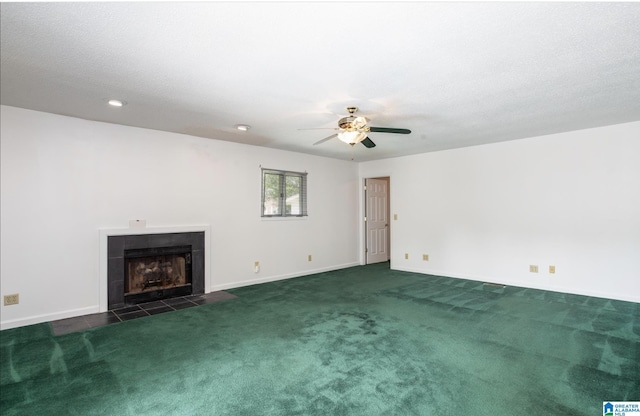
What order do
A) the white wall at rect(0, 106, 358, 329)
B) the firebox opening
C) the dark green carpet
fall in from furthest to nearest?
the firebox opening < the white wall at rect(0, 106, 358, 329) < the dark green carpet

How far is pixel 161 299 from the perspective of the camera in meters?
4.63

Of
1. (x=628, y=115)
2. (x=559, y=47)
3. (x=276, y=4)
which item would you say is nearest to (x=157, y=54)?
(x=276, y=4)

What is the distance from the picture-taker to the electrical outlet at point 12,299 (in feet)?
11.6

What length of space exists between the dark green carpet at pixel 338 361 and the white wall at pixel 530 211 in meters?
0.75

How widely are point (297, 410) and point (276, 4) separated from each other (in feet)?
7.98

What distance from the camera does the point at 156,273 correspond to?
185 inches

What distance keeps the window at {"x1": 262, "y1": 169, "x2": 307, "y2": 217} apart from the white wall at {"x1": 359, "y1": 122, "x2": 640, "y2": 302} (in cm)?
201

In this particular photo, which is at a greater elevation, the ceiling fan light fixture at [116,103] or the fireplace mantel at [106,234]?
the ceiling fan light fixture at [116,103]

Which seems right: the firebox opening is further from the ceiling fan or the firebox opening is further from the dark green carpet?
the ceiling fan

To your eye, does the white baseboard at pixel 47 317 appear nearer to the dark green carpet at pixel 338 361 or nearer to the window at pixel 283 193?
the dark green carpet at pixel 338 361

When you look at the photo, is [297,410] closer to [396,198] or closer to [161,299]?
[161,299]

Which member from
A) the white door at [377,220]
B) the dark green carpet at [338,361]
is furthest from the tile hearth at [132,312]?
the white door at [377,220]

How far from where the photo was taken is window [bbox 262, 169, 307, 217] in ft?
19.4


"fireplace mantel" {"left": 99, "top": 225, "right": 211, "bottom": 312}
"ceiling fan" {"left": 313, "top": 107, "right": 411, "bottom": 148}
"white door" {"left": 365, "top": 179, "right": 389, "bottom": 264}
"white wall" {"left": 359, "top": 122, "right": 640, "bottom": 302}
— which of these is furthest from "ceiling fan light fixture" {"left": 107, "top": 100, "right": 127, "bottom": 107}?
"white door" {"left": 365, "top": 179, "right": 389, "bottom": 264}
